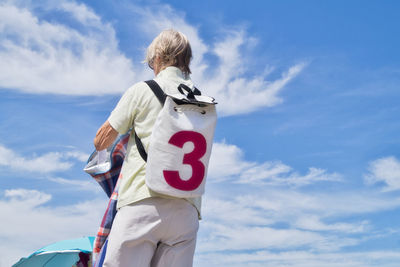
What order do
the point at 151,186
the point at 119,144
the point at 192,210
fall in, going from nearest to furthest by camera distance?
the point at 151,186 < the point at 192,210 < the point at 119,144

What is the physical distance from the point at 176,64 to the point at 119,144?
2.20 ft

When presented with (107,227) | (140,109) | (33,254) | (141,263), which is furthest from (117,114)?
(33,254)

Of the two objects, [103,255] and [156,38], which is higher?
[156,38]

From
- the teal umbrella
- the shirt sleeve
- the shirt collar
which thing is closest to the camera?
the shirt sleeve

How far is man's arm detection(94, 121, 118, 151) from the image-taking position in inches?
111

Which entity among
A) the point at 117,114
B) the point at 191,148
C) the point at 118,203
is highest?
the point at 117,114

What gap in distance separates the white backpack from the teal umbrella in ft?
8.85

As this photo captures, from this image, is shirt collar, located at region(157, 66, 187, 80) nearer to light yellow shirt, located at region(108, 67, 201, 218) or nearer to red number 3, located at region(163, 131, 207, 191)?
light yellow shirt, located at region(108, 67, 201, 218)

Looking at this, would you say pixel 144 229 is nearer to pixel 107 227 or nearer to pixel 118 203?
pixel 118 203

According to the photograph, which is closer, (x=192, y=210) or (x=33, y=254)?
(x=192, y=210)

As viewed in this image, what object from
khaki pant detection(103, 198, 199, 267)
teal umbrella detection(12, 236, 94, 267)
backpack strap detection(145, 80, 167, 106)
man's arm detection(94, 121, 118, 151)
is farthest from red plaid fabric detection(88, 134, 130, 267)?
teal umbrella detection(12, 236, 94, 267)

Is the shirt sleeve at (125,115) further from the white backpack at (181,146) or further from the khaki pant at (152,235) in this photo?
the khaki pant at (152,235)

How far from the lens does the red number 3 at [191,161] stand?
2.62m

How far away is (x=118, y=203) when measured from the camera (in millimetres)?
2705
